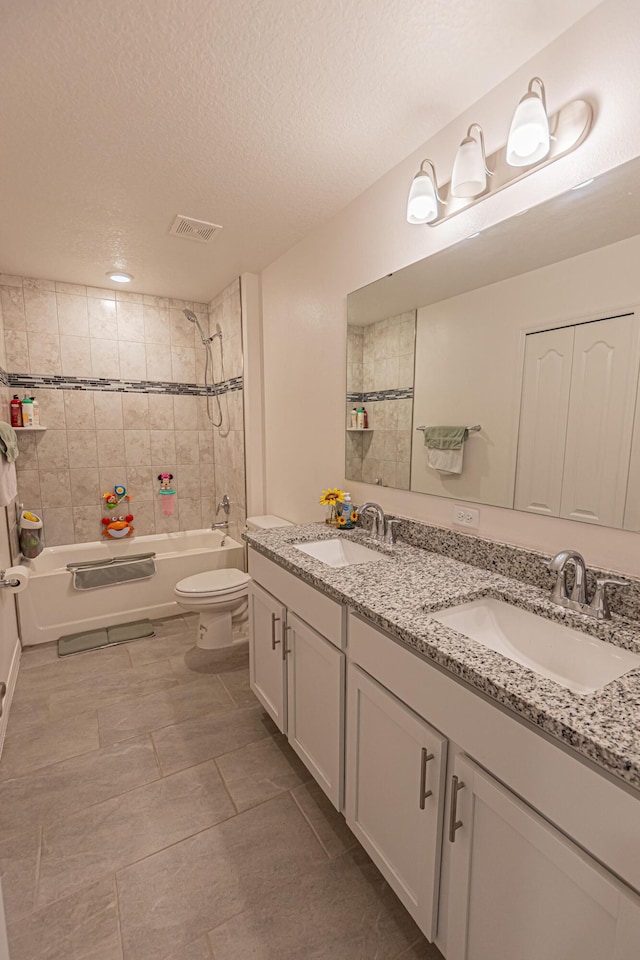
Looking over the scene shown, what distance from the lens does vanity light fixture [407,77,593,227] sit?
116cm

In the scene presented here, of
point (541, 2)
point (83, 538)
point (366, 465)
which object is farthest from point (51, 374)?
point (541, 2)

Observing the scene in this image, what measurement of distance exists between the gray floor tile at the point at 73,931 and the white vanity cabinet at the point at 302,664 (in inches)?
27.5

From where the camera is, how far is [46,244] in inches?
100.0

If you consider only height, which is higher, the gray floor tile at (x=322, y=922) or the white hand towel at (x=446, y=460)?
the white hand towel at (x=446, y=460)

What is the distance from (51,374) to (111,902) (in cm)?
316

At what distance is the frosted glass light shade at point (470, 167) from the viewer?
1.34m

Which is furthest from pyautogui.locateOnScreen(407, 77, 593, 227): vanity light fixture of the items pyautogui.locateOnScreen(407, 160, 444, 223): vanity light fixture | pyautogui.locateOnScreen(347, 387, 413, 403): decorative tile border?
pyautogui.locateOnScreen(347, 387, 413, 403): decorative tile border

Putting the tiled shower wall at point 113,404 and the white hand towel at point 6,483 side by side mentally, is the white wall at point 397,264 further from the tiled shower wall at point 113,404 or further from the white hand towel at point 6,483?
the white hand towel at point 6,483

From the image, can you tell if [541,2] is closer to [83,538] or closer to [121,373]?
[121,373]

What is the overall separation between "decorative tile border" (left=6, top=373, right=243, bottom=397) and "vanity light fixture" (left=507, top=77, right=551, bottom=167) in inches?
88.7

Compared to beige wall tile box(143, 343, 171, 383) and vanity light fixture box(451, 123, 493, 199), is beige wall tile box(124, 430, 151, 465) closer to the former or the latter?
beige wall tile box(143, 343, 171, 383)

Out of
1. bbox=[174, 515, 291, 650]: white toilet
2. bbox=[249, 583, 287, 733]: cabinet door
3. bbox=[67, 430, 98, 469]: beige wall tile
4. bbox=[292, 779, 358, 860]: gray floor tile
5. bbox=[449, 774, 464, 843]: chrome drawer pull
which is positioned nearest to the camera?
bbox=[449, 774, 464, 843]: chrome drawer pull

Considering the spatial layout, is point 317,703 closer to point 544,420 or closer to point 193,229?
point 544,420

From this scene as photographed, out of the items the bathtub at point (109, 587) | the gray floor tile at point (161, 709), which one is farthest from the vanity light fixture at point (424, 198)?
the bathtub at point (109, 587)
